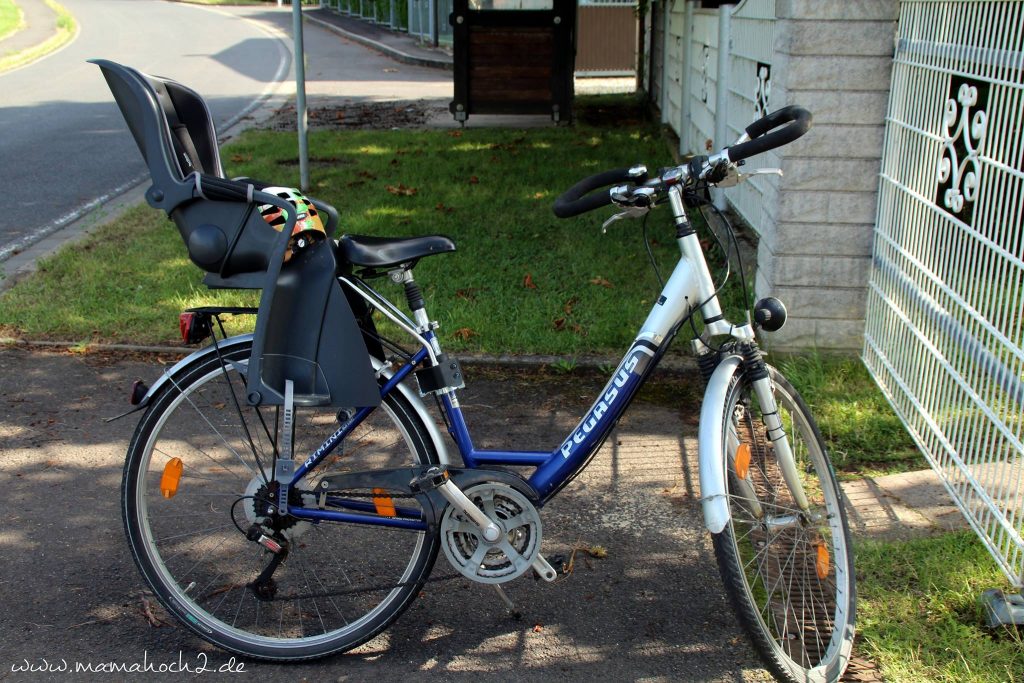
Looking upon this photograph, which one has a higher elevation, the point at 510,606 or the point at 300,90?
the point at 300,90

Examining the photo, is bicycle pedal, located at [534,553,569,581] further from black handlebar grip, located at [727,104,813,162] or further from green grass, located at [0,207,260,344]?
green grass, located at [0,207,260,344]

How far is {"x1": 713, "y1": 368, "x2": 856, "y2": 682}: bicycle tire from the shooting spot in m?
2.89

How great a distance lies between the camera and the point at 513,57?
1373cm

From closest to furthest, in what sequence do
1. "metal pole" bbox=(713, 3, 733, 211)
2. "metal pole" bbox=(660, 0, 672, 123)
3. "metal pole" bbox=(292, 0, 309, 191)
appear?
"metal pole" bbox=(713, 3, 733, 211) < "metal pole" bbox=(292, 0, 309, 191) < "metal pole" bbox=(660, 0, 672, 123)

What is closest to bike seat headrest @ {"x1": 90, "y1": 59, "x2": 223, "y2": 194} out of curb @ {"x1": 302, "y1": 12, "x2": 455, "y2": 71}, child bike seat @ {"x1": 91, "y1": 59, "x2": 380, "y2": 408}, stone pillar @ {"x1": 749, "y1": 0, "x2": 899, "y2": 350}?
child bike seat @ {"x1": 91, "y1": 59, "x2": 380, "y2": 408}

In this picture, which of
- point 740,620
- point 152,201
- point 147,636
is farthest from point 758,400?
point 147,636

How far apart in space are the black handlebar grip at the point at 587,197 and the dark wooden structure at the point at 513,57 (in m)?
11.0

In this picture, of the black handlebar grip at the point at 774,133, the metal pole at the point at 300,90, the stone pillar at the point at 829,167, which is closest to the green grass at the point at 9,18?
the metal pole at the point at 300,90

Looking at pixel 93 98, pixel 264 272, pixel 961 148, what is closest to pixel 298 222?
pixel 264 272

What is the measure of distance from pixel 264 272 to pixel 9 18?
34.6m

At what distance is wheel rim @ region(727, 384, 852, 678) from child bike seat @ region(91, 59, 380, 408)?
3.66ft

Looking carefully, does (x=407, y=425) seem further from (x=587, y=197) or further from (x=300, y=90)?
(x=300, y=90)

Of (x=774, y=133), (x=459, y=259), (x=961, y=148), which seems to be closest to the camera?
(x=774, y=133)

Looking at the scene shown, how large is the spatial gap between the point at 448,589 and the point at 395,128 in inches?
421
